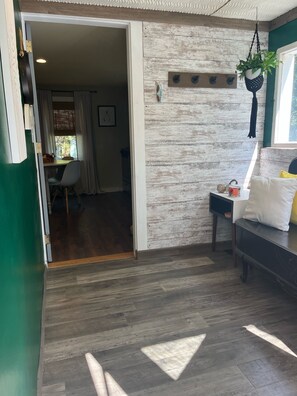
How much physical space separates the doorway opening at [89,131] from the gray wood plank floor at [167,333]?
678 mm

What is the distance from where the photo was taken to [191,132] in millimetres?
2957

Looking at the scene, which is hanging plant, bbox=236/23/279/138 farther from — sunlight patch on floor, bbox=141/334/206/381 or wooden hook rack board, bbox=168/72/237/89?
sunlight patch on floor, bbox=141/334/206/381

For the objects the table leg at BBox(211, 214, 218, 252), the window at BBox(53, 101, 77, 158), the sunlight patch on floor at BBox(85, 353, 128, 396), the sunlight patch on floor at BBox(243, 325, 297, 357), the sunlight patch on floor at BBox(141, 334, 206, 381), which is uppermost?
the window at BBox(53, 101, 77, 158)

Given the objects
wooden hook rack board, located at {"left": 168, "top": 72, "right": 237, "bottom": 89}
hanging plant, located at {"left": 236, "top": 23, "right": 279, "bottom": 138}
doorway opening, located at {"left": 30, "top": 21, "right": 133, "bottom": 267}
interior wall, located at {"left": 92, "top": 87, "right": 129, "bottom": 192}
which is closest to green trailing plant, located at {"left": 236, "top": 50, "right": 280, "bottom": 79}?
hanging plant, located at {"left": 236, "top": 23, "right": 279, "bottom": 138}

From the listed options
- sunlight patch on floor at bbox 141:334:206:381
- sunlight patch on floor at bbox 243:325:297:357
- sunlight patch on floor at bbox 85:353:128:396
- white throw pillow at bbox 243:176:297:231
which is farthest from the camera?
white throw pillow at bbox 243:176:297:231

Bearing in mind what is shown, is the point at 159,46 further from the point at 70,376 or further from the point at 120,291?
the point at 70,376

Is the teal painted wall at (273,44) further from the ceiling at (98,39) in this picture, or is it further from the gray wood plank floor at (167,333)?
the gray wood plank floor at (167,333)

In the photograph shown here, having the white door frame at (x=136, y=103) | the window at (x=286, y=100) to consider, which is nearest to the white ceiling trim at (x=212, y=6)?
the white door frame at (x=136, y=103)

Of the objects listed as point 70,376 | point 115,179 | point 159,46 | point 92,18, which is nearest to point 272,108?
point 159,46

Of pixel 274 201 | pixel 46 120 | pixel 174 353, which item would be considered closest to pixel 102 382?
pixel 174 353

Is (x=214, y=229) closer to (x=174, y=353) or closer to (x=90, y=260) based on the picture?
(x=90, y=260)

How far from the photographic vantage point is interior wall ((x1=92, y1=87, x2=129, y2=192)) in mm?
6355

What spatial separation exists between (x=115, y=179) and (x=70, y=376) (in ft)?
17.6

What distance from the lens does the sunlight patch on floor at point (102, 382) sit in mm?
1483
